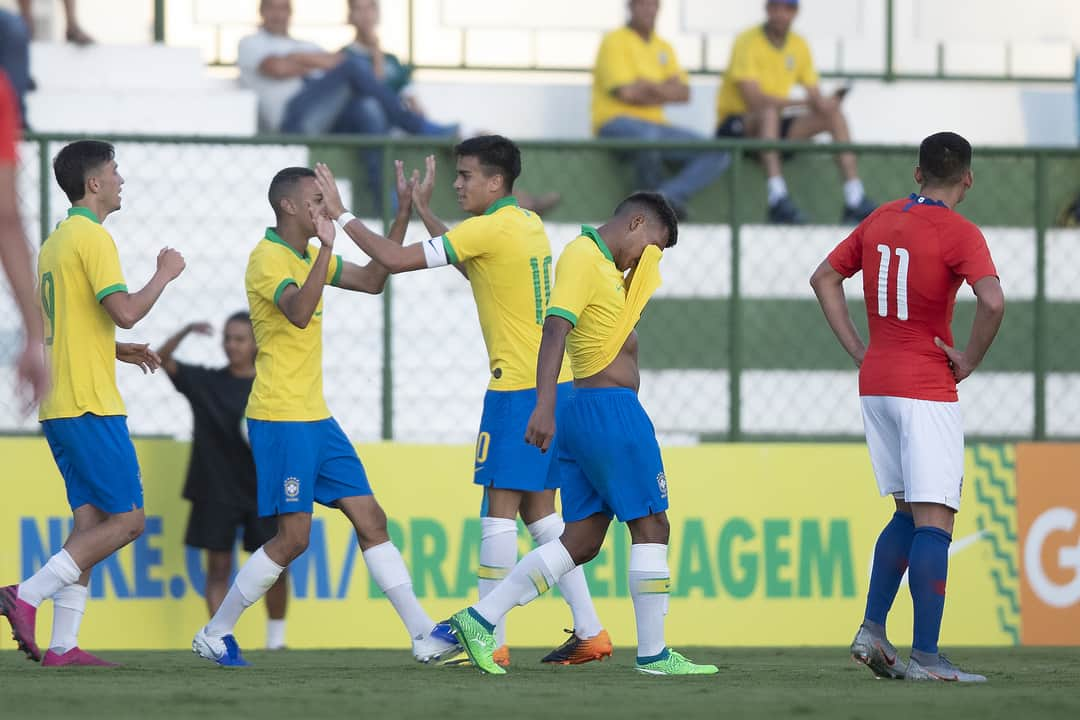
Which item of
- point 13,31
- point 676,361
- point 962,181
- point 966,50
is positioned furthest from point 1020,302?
point 13,31

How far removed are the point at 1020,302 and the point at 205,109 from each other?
19.1ft

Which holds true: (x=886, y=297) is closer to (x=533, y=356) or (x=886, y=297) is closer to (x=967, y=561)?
(x=533, y=356)

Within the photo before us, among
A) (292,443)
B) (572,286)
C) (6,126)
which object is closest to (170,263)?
(292,443)

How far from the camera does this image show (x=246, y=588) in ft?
24.9

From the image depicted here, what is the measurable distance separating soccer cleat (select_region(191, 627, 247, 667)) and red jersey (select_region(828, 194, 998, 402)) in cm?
298

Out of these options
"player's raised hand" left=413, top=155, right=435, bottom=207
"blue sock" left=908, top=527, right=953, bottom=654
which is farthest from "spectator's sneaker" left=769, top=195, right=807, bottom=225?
"blue sock" left=908, top=527, right=953, bottom=654

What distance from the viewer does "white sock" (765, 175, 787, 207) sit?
1181 centimetres

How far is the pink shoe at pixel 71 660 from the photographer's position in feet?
25.0

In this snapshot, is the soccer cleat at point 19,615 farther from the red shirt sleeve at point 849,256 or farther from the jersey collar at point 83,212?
the red shirt sleeve at point 849,256

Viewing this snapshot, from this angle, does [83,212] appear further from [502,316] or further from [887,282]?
[887,282]

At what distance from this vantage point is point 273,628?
31.5 feet

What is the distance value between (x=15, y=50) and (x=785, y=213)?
5.29 meters

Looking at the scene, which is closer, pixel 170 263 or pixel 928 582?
pixel 928 582

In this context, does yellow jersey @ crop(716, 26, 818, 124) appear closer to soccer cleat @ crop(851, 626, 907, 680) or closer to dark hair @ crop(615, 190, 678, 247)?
dark hair @ crop(615, 190, 678, 247)
